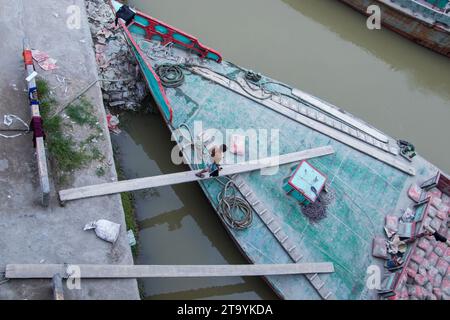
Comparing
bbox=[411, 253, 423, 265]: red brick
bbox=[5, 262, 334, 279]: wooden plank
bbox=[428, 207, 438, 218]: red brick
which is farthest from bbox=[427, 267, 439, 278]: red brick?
bbox=[5, 262, 334, 279]: wooden plank

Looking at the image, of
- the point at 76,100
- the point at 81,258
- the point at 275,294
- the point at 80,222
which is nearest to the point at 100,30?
the point at 76,100

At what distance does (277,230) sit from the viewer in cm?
850

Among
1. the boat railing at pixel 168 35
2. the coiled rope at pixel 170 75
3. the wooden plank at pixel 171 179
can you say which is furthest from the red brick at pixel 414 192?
the coiled rope at pixel 170 75

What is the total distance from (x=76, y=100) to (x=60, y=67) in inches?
35.8

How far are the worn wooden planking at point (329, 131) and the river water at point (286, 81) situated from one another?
1.81m

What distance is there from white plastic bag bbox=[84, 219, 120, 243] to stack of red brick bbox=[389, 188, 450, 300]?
16.5 feet

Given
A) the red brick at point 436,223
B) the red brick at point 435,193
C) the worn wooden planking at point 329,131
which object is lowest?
the red brick at point 436,223

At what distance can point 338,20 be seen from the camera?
13781mm

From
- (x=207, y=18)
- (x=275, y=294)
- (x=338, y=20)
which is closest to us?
(x=275, y=294)

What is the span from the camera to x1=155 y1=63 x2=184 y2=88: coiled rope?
956 centimetres

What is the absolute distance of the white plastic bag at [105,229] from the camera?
759 cm

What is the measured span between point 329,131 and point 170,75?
3.62 meters

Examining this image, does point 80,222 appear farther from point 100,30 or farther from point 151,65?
point 100,30

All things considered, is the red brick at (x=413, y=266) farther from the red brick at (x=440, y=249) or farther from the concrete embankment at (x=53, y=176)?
the concrete embankment at (x=53, y=176)
